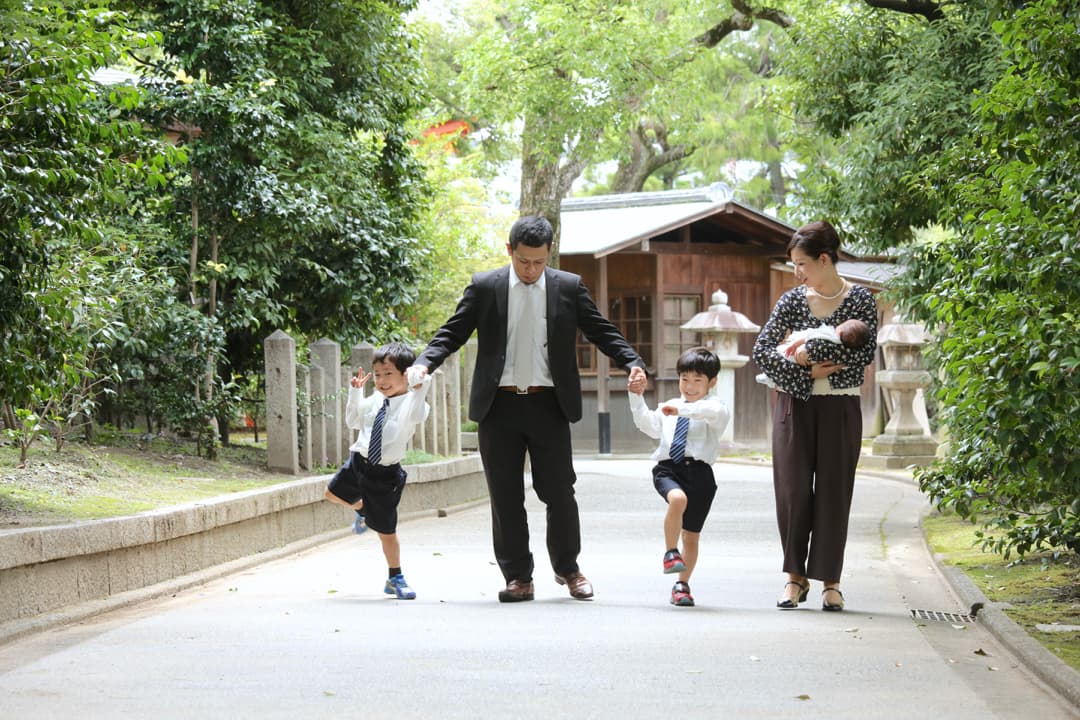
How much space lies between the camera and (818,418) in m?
7.20

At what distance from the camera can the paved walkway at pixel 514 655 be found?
478 centimetres

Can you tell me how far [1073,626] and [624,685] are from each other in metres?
2.74

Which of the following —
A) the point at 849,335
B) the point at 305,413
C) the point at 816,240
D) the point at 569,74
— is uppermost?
the point at 569,74

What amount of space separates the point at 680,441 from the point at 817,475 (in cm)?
87

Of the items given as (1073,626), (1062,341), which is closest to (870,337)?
(1062,341)

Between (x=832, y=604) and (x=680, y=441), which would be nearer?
(x=832, y=604)

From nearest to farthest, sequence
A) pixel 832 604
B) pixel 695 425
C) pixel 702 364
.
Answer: pixel 832 604 → pixel 702 364 → pixel 695 425

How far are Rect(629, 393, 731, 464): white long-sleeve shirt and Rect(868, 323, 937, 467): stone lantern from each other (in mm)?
15191

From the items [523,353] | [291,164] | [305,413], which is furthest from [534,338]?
[291,164]

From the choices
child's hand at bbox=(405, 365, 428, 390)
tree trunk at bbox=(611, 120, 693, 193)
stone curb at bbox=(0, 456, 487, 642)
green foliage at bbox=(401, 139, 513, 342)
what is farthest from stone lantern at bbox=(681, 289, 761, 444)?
child's hand at bbox=(405, 365, 428, 390)

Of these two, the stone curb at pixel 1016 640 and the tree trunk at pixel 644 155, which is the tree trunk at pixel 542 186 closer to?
the tree trunk at pixel 644 155

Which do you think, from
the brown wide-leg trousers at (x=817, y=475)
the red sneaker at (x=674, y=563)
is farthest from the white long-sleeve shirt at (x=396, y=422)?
the brown wide-leg trousers at (x=817, y=475)

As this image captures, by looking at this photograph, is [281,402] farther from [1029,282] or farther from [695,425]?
[1029,282]

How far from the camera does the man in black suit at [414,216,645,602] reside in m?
7.46
